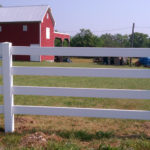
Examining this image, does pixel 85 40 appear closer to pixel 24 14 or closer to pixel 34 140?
pixel 24 14

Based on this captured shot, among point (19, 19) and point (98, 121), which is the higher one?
point (19, 19)

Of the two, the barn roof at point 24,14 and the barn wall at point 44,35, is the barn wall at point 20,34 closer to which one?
the barn roof at point 24,14

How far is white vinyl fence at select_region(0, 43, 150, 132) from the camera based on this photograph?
13.6ft

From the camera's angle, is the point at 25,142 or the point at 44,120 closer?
the point at 25,142

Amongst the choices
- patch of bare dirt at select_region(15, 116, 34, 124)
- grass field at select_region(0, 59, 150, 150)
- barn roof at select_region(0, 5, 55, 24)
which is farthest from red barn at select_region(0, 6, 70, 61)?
grass field at select_region(0, 59, 150, 150)

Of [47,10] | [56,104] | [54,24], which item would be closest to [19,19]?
[47,10]

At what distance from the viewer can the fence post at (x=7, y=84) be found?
4266mm

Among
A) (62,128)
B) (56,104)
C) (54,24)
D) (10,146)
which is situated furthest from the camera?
(54,24)

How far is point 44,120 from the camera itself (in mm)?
5285

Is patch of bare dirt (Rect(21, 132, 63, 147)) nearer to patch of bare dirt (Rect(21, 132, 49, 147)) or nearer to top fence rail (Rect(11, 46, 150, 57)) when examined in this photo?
patch of bare dirt (Rect(21, 132, 49, 147))

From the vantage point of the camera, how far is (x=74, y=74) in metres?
4.25

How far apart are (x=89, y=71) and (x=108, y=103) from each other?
2901 mm

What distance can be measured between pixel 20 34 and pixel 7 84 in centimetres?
2820

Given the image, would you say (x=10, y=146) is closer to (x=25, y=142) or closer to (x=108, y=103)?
(x=25, y=142)
